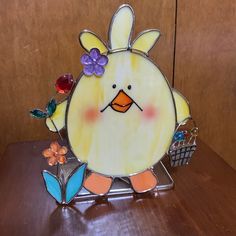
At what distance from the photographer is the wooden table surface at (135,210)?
22.6 inches

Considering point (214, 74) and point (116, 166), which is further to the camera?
point (214, 74)

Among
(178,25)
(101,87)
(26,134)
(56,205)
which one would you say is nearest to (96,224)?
(56,205)

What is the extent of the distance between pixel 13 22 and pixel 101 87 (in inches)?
15.7

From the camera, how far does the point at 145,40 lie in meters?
0.62

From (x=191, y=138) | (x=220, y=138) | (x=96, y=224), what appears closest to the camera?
(x=96, y=224)

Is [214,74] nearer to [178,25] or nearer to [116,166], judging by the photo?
[178,25]

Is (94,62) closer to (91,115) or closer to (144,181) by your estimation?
(91,115)

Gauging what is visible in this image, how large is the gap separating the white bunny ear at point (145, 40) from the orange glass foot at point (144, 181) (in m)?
0.24

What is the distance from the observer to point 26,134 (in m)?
1.00

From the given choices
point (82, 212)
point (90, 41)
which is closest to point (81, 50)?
point (90, 41)

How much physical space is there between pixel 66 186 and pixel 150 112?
206 mm

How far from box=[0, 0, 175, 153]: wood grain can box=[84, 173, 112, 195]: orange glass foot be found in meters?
0.37

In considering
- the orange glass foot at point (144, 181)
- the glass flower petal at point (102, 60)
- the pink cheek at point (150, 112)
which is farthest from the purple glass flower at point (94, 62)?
the orange glass foot at point (144, 181)

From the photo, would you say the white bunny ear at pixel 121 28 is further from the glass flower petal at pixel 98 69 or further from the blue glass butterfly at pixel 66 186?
the blue glass butterfly at pixel 66 186
